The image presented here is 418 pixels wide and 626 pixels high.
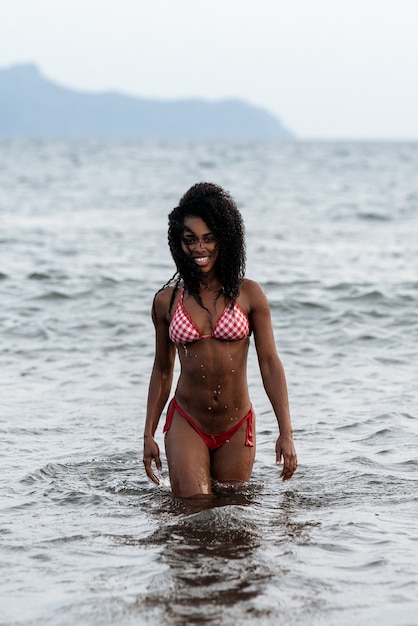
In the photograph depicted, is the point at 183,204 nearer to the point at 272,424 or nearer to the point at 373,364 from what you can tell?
the point at 272,424

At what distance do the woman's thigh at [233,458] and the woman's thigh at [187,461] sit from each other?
7 cm

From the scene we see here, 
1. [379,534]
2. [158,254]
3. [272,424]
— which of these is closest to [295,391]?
[272,424]

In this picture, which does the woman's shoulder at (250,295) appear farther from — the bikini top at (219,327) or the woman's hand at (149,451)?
the woman's hand at (149,451)

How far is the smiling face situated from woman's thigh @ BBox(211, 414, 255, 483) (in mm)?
1058

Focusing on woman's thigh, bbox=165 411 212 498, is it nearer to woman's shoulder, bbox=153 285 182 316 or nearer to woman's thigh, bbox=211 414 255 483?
woman's thigh, bbox=211 414 255 483

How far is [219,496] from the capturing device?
6266mm

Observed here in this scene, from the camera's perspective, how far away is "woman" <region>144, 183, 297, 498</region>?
593 cm

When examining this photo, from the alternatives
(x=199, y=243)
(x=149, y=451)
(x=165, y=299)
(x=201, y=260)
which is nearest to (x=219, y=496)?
(x=149, y=451)

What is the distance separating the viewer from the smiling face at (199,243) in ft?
19.3

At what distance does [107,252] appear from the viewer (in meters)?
21.2

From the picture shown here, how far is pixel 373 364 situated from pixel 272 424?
2.57 metres

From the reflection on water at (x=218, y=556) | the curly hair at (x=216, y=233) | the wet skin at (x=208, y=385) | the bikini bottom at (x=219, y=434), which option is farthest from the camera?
the bikini bottom at (x=219, y=434)

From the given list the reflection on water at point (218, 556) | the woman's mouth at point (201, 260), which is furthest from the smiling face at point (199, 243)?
the reflection on water at point (218, 556)

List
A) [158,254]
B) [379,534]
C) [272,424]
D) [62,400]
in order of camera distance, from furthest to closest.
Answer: [158,254] → [62,400] → [272,424] → [379,534]
